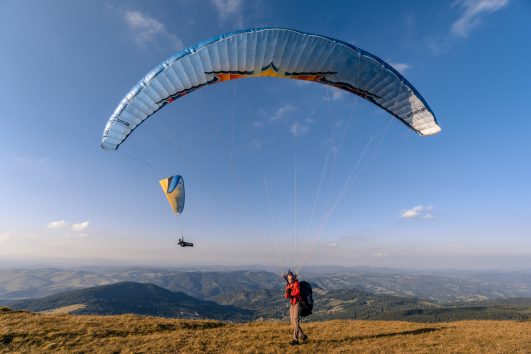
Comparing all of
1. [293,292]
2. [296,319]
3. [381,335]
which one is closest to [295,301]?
[293,292]

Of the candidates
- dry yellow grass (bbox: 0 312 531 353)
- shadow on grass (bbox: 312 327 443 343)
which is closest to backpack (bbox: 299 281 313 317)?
dry yellow grass (bbox: 0 312 531 353)

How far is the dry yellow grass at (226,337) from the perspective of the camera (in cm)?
1198

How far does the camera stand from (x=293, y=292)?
13.5 metres

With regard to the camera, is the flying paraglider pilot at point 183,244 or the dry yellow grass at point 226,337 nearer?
the dry yellow grass at point 226,337

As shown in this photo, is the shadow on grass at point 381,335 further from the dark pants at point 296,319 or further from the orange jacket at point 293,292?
the orange jacket at point 293,292

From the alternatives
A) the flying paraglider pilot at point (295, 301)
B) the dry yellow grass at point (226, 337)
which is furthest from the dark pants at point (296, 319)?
the dry yellow grass at point (226, 337)

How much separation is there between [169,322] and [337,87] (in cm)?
1598

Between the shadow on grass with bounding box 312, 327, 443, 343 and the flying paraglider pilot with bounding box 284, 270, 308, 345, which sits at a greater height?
the flying paraglider pilot with bounding box 284, 270, 308, 345

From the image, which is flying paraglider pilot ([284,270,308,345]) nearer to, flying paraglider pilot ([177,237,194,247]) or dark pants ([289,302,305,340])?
dark pants ([289,302,305,340])

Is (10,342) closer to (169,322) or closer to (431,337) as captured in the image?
(169,322)

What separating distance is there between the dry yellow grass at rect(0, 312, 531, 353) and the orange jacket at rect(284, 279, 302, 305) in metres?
1.81

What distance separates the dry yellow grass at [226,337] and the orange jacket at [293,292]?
1.81 metres

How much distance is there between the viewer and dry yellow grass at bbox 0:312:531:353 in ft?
39.3

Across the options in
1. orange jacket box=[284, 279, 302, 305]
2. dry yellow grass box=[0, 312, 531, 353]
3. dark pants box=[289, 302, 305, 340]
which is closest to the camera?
dry yellow grass box=[0, 312, 531, 353]
